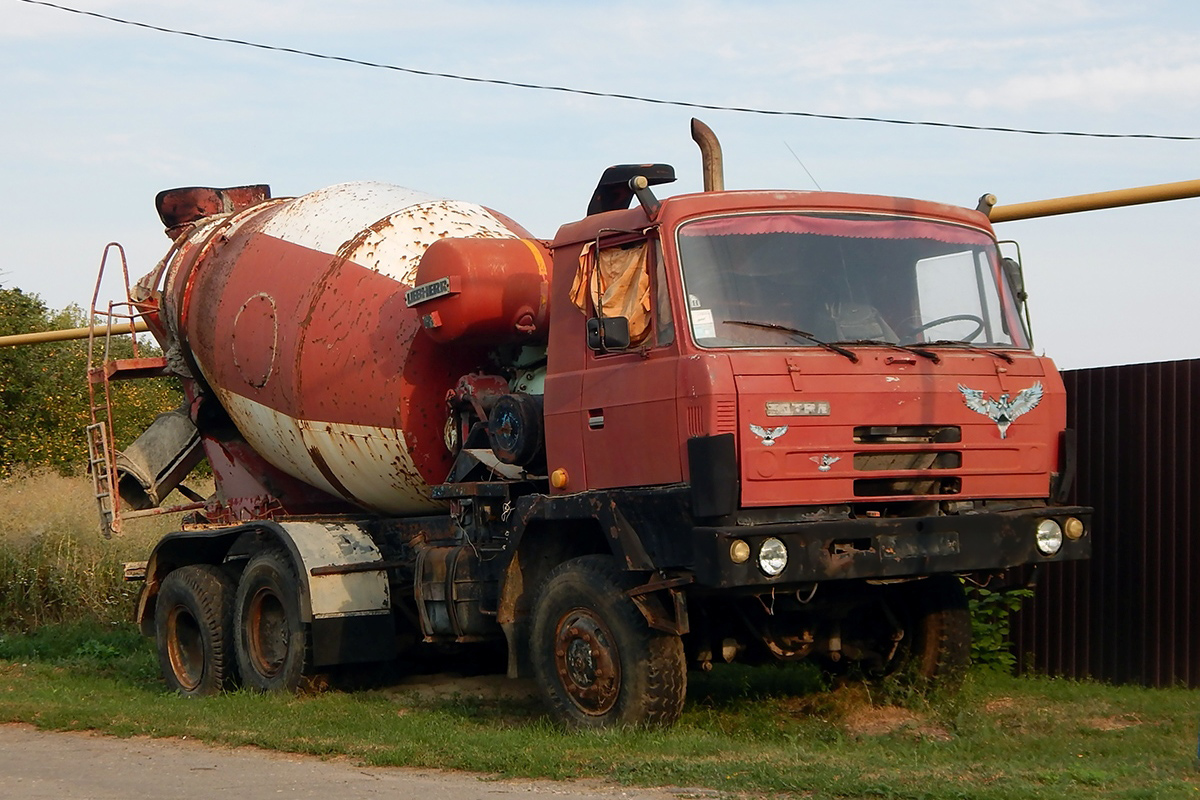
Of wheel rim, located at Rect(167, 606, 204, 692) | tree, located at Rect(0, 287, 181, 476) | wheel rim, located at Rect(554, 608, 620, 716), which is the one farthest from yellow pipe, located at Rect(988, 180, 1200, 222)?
tree, located at Rect(0, 287, 181, 476)

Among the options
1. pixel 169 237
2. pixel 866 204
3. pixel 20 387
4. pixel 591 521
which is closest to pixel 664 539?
pixel 591 521

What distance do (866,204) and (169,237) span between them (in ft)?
23.7

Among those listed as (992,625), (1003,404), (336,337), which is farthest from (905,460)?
(336,337)

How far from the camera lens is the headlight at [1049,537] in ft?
27.9

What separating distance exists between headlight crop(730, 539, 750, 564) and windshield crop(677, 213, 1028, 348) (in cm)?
104

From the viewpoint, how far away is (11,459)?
2536cm

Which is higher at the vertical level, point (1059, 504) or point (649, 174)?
point (649, 174)

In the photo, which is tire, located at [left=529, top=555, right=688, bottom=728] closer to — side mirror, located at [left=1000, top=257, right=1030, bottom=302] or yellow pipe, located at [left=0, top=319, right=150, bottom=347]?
side mirror, located at [left=1000, top=257, right=1030, bottom=302]

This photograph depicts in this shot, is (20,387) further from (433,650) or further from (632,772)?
(632,772)

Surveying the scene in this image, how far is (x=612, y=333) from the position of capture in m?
8.27

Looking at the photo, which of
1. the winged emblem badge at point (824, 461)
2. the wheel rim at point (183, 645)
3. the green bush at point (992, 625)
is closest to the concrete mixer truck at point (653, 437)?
the winged emblem badge at point (824, 461)

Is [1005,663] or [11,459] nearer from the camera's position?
[1005,663]

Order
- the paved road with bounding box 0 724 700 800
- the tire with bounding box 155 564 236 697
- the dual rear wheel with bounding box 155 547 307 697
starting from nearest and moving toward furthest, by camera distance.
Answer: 1. the paved road with bounding box 0 724 700 800
2. the dual rear wheel with bounding box 155 547 307 697
3. the tire with bounding box 155 564 236 697

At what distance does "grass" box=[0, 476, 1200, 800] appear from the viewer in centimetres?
689
